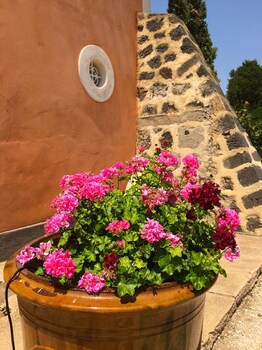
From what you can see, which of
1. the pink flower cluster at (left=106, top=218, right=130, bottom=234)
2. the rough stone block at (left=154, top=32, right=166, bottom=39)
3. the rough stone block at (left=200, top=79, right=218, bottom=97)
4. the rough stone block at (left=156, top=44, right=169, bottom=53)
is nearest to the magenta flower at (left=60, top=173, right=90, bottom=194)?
the pink flower cluster at (left=106, top=218, right=130, bottom=234)

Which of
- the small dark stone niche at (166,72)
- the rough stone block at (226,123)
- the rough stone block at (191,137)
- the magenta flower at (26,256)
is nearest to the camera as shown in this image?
the magenta flower at (26,256)

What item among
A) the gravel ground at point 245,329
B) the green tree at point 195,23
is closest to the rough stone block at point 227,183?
the gravel ground at point 245,329

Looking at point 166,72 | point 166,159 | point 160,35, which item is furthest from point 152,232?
point 160,35

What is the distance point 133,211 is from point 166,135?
365 centimetres

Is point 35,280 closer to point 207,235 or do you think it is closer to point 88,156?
point 207,235

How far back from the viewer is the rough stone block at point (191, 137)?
4.70 metres

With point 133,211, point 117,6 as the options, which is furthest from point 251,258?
point 117,6

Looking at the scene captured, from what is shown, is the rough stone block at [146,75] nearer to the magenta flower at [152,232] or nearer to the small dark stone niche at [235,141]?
the small dark stone niche at [235,141]

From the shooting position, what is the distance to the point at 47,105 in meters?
3.70

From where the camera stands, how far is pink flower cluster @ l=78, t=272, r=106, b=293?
120 cm

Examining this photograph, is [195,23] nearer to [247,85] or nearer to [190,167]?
[247,85]

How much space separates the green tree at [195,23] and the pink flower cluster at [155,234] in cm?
1169

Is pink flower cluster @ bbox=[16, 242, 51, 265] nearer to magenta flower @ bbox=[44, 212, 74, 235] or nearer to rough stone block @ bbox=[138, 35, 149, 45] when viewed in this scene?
magenta flower @ bbox=[44, 212, 74, 235]

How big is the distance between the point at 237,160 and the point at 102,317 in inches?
138
